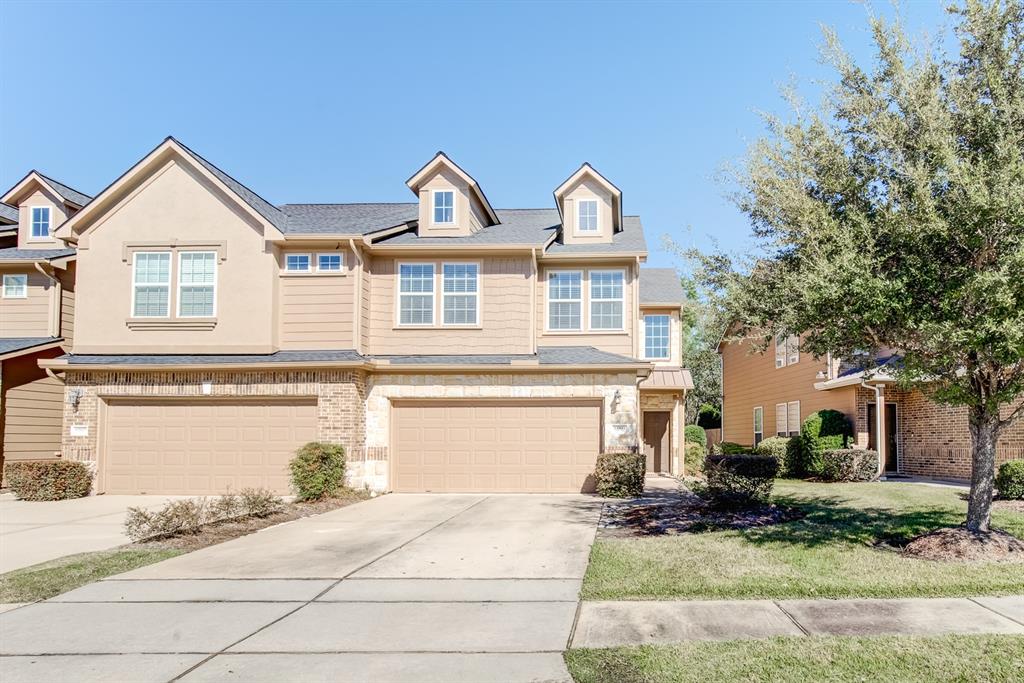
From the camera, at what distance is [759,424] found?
28.7 m

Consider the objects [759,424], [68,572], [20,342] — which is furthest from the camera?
[759,424]

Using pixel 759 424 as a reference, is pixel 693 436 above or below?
below

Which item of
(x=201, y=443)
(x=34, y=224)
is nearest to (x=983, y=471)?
(x=201, y=443)

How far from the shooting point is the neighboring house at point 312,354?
17203 mm

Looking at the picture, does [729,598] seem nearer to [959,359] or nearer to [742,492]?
[959,359]

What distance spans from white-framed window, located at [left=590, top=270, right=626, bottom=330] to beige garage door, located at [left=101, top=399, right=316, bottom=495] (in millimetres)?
7081

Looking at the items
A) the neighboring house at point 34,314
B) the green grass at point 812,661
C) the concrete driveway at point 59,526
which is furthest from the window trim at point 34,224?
the green grass at point 812,661

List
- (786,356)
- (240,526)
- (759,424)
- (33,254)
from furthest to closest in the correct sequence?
1. (759,424)
2. (786,356)
3. (33,254)
4. (240,526)

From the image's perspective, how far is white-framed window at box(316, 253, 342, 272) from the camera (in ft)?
58.8

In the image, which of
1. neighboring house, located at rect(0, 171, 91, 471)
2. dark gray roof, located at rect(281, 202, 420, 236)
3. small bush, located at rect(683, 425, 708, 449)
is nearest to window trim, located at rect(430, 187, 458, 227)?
dark gray roof, located at rect(281, 202, 420, 236)

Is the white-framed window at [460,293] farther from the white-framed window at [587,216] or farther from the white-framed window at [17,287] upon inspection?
the white-framed window at [17,287]

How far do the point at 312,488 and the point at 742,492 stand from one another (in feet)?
27.0

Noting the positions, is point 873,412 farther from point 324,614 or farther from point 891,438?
point 324,614

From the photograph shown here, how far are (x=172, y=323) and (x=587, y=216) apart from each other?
33.7 ft
